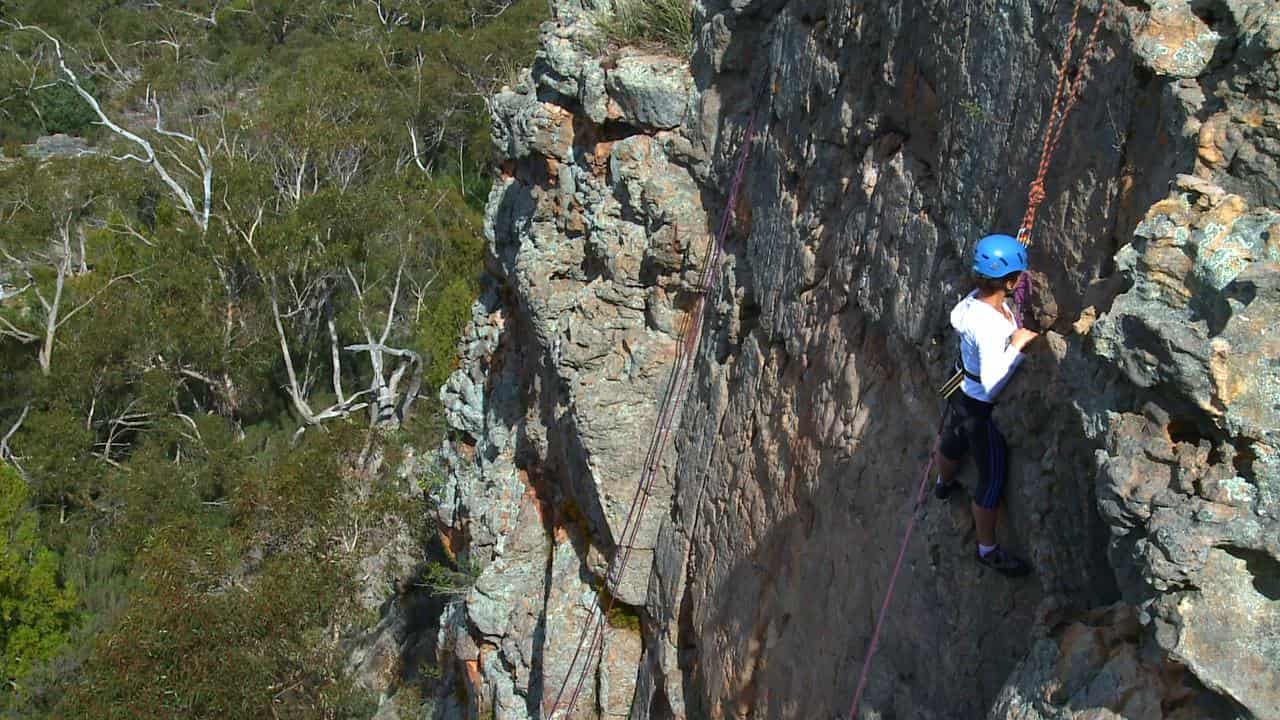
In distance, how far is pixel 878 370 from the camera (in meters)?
5.09

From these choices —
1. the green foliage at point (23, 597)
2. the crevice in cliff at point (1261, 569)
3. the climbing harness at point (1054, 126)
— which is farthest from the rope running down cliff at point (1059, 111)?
the green foliage at point (23, 597)

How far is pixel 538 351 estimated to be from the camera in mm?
10531

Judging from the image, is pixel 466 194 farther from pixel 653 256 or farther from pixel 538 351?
pixel 653 256

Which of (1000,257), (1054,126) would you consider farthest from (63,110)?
(1000,257)

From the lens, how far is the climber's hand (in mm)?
3803

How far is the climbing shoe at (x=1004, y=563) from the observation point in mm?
3754

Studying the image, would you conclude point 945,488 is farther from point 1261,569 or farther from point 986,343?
point 1261,569

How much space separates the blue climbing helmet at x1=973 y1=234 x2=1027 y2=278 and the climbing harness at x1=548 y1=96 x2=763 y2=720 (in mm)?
4054

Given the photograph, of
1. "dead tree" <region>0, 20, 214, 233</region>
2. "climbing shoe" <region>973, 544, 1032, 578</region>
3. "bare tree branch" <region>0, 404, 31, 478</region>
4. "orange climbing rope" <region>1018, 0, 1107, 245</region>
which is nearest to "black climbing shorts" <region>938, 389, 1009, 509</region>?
"climbing shoe" <region>973, 544, 1032, 578</region>

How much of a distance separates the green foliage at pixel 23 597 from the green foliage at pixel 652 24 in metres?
16.1

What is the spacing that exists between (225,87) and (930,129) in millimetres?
36473

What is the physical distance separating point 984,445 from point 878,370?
1.22 m

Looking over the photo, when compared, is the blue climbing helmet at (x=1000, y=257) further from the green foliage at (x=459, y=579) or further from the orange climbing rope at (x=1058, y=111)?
the green foliage at (x=459, y=579)

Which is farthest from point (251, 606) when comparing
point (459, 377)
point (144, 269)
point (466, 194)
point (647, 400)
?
point (466, 194)
